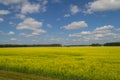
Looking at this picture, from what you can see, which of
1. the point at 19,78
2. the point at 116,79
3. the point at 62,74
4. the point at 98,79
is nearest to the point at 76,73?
the point at 62,74

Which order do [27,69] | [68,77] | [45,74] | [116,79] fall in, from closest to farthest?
1. [116,79]
2. [68,77]
3. [45,74]
4. [27,69]

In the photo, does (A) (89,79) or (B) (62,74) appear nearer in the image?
(A) (89,79)

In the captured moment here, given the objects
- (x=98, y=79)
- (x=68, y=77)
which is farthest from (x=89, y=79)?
(x=68, y=77)

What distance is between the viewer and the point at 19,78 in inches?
511

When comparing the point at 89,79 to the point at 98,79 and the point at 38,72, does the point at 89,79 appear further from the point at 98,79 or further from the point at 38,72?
the point at 38,72

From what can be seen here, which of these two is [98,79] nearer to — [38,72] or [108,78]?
[108,78]

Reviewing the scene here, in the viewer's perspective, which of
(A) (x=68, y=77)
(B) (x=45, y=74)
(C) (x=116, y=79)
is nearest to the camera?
(C) (x=116, y=79)

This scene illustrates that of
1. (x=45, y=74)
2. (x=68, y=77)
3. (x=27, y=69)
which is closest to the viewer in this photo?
(x=68, y=77)

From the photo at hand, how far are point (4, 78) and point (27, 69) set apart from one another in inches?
175

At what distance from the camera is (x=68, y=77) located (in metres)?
13.9

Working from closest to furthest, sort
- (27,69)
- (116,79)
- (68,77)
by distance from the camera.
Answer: (116,79)
(68,77)
(27,69)

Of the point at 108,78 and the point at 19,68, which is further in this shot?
the point at 19,68

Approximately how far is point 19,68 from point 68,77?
5410mm

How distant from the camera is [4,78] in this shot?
12820 mm
